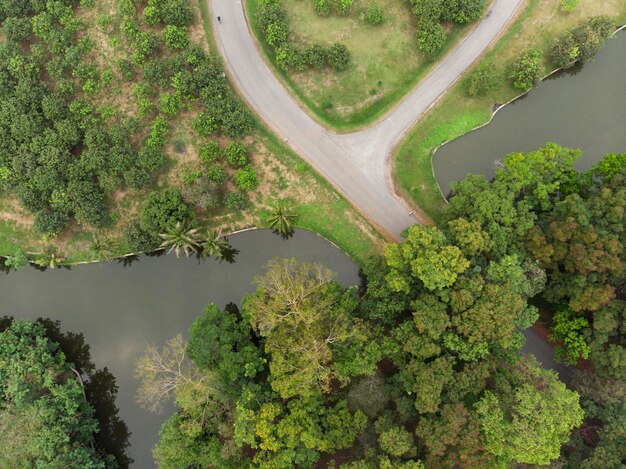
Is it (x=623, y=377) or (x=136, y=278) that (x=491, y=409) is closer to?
(x=623, y=377)

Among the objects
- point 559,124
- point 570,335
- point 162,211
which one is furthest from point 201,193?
point 559,124

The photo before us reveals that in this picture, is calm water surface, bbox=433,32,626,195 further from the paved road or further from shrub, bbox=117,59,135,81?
shrub, bbox=117,59,135,81

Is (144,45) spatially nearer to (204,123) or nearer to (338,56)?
(204,123)

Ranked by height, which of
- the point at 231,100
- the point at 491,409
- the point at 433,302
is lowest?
the point at 491,409

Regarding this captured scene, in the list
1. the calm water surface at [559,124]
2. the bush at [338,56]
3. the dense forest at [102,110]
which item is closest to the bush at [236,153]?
the dense forest at [102,110]

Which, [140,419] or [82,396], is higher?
[82,396]

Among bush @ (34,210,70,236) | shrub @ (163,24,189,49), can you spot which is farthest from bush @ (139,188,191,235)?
shrub @ (163,24,189,49)

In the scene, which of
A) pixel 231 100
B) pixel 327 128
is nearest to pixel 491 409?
pixel 327 128
